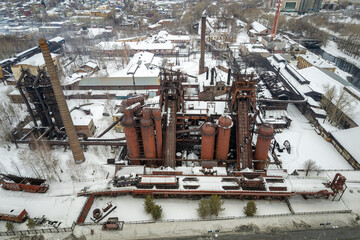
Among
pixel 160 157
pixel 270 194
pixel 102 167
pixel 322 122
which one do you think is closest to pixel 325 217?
pixel 270 194

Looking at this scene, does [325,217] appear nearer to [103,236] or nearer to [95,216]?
[103,236]

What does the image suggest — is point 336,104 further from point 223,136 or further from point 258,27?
point 258,27

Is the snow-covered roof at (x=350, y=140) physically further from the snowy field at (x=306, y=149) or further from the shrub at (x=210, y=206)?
the shrub at (x=210, y=206)

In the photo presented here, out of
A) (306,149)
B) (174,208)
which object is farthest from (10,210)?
(306,149)

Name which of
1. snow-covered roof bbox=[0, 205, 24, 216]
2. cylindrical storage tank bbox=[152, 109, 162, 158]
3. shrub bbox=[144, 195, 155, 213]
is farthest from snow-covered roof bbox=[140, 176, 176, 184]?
snow-covered roof bbox=[0, 205, 24, 216]

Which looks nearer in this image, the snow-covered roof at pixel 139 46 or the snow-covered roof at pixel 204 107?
the snow-covered roof at pixel 204 107

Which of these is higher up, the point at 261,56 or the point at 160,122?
the point at 160,122

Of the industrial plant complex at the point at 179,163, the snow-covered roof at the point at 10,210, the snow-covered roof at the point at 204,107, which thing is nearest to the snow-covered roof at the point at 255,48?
the industrial plant complex at the point at 179,163
